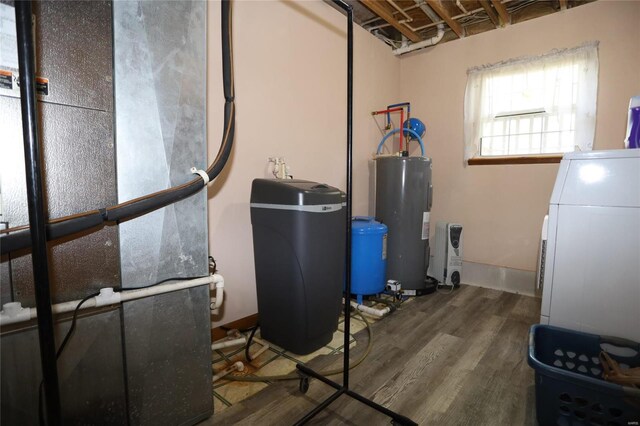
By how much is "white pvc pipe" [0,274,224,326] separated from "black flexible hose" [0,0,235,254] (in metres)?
0.20

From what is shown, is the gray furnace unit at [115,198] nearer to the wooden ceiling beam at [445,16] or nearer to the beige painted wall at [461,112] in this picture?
the wooden ceiling beam at [445,16]

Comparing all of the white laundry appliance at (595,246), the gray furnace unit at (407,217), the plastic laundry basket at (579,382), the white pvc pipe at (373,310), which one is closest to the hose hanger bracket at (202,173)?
the plastic laundry basket at (579,382)

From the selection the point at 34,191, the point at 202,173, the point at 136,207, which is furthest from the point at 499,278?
the point at 34,191

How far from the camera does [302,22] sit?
234 cm

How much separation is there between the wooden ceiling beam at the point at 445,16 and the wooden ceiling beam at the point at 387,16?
338 millimetres

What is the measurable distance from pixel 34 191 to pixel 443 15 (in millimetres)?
3147

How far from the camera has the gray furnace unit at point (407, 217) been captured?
8.84ft

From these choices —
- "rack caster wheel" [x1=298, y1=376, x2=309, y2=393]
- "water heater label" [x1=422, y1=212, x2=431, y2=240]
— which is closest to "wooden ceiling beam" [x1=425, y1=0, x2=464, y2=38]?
"water heater label" [x1=422, y1=212, x2=431, y2=240]

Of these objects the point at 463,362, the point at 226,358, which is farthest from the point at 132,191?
the point at 463,362

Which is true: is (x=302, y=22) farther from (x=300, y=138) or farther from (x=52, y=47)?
(x=52, y=47)

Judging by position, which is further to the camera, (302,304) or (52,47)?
(302,304)

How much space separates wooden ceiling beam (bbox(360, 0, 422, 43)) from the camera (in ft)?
8.25

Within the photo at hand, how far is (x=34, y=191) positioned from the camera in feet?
1.88

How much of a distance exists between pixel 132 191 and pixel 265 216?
80 centimetres
